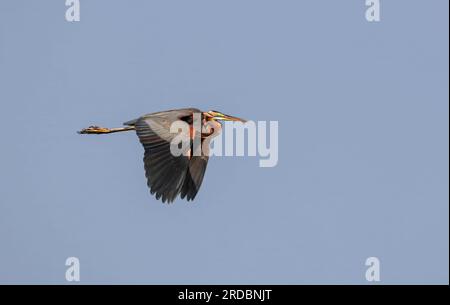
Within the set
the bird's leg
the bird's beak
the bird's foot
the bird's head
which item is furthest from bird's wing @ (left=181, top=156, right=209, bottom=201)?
the bird's foot

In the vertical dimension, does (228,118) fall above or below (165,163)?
above

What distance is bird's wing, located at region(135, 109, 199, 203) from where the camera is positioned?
15.1 m

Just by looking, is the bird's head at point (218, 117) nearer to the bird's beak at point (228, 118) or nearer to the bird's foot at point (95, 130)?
the bird's beak at point (228, 118)

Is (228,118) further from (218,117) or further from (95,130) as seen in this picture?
(95,130)

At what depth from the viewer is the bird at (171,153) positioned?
49.9ft

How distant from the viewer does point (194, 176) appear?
635 inches

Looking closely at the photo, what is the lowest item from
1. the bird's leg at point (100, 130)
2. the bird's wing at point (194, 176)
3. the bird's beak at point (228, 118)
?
the bird's wing at point (194, 176)

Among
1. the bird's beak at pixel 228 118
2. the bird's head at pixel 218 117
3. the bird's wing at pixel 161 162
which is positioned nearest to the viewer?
the bird's wing at pixel 161 162

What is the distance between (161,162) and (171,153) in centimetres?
22

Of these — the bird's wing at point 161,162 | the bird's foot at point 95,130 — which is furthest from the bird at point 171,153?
the bird's foot at point 95,130

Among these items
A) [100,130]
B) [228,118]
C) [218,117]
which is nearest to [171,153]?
[218,117]

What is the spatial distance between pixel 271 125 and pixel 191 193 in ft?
19.6
